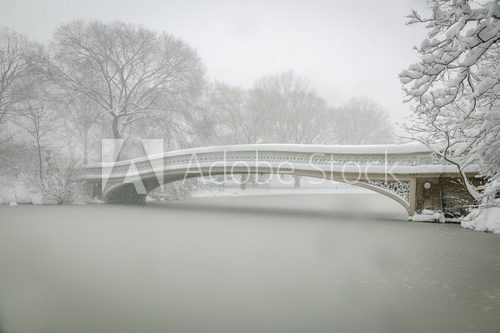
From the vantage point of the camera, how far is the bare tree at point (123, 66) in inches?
778

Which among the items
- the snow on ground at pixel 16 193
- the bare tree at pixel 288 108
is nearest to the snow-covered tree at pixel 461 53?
the snow on ground at pixel 16 193

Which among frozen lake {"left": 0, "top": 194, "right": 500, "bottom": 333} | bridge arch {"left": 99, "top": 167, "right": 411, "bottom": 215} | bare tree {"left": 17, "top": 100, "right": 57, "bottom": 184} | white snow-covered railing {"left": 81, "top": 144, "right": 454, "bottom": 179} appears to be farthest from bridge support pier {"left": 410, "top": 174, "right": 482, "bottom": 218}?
bare tree {"left": 17, "top": 100, "right": 57, "bottom": 184}

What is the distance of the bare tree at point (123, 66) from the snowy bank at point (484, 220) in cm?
1575

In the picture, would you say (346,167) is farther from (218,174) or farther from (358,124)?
(358,124)

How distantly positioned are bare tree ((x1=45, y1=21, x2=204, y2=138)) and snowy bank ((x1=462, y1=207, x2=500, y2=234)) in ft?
51.7

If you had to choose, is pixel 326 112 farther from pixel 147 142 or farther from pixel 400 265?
pixel 400 265

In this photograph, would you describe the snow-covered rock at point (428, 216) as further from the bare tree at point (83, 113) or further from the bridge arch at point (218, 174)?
the bare tree at point (83, 113)

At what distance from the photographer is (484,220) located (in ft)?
29.7

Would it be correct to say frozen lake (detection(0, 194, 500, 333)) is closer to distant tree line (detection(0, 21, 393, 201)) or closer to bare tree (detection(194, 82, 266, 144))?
distant tree line (detection(0, 21, 393, 201))

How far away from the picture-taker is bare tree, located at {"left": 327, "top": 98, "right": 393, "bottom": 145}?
38.9 meters

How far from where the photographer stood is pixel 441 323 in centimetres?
311

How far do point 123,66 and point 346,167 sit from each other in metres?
14.4

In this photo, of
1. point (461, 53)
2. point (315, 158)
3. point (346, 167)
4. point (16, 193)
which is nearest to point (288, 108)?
point (315, 158)

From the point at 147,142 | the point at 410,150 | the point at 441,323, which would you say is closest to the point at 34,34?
the point at 147,142
